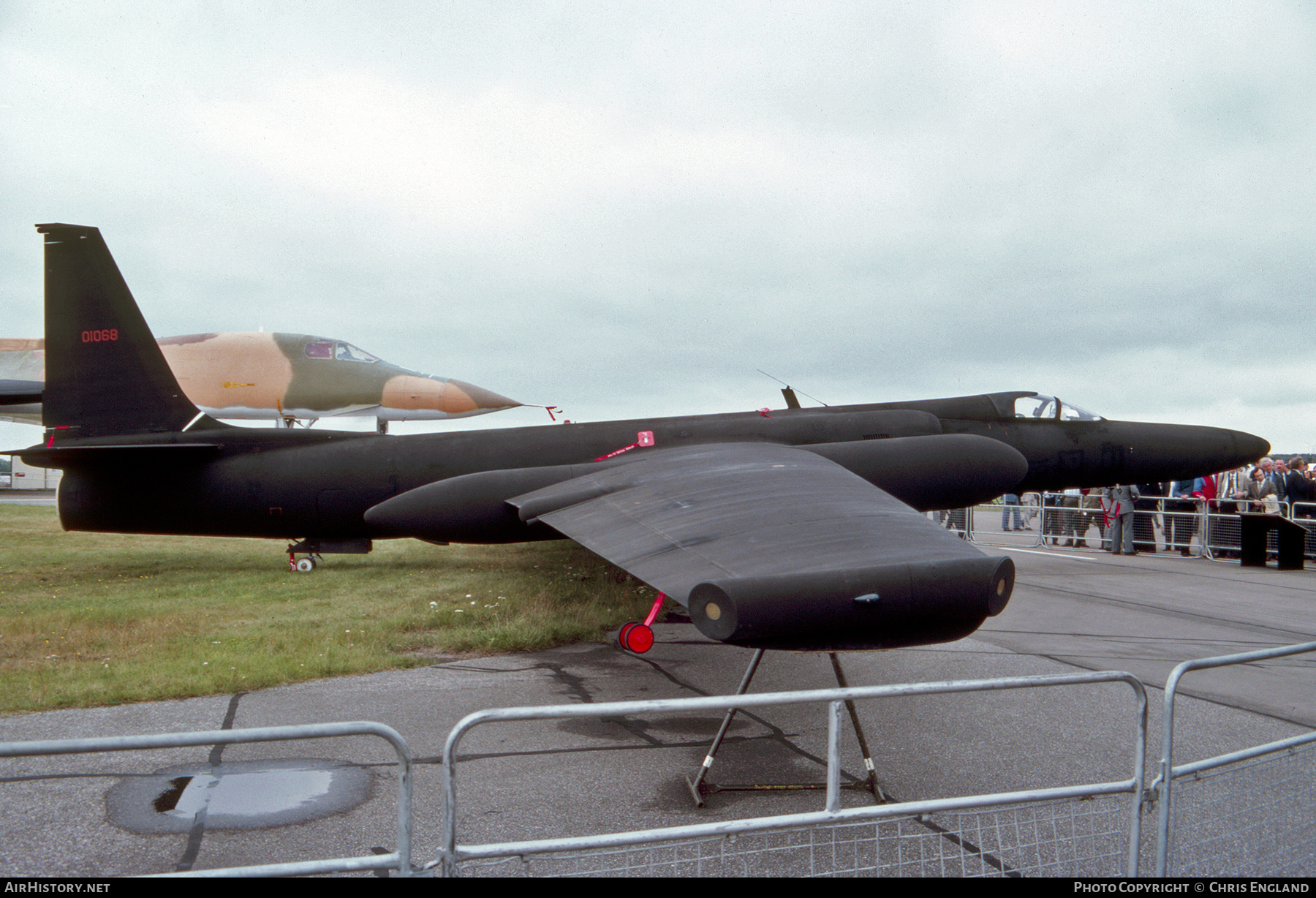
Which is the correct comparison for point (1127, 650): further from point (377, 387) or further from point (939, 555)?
point (377, 387)

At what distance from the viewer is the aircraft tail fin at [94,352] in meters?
11.9

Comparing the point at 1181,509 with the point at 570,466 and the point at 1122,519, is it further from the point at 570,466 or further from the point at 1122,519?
the point at 570,466

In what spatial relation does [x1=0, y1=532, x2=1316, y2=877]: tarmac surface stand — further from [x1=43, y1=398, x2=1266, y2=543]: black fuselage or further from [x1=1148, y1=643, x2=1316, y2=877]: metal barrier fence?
[x1=43, y1=398, x2=1266, y2=543]: black fuselage

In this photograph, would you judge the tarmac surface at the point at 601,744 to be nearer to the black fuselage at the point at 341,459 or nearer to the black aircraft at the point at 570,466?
the black aircraft at the point at 570,466

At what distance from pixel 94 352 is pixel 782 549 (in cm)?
1146

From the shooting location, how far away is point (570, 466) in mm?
9516

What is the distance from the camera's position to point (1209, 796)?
4477mm

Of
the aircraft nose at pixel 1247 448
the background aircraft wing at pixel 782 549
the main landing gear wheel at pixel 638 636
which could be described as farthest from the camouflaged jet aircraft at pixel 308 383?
the main landing gear wheel at pixel 638 636

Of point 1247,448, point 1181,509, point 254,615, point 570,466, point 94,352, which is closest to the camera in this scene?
point 570,466

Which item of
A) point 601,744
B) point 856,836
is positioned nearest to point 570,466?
point 601,744

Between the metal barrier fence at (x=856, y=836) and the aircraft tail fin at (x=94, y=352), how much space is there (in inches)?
427

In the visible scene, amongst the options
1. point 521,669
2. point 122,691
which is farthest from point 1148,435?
point 122,691

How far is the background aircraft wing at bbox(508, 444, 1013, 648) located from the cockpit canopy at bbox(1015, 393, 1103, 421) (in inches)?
211

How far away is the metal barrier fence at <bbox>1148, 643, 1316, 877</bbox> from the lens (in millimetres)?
3115
